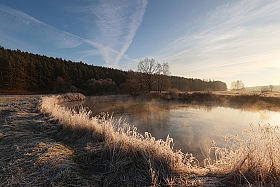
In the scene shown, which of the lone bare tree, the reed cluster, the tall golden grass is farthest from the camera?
the lone bare tree

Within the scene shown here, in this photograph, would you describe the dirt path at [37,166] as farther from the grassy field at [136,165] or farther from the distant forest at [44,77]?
the distant forest at [44,77]

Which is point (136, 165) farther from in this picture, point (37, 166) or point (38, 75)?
point (38, 75)

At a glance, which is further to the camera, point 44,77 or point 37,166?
point 44,77

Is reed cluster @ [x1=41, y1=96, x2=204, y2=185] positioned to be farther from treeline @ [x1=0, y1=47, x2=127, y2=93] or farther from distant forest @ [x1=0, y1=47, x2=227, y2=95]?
treeline @ [x1=0, y1=47, x2=127, y2=93]

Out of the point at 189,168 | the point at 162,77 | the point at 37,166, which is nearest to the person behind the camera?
the point at 37,166

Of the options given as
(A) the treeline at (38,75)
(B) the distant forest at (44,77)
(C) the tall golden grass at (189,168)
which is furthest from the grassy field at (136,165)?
(A) the treeline at (38,75)

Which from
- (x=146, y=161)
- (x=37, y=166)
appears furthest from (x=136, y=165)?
(x=37, y=166)

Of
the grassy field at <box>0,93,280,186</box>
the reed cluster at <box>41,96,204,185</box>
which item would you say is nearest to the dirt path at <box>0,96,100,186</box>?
the grassy field at <box>0,93,280,186</box>

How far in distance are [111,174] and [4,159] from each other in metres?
2.38

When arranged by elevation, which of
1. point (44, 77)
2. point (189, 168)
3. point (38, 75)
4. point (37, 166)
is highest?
A: point (38, 75)

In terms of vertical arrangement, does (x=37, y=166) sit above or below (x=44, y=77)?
below

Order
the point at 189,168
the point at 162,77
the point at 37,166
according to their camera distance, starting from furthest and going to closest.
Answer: the point at 162,77
the point at 189,168
the point at 37,166

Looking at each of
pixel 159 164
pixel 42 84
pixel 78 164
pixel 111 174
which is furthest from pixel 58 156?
pixel 42 84

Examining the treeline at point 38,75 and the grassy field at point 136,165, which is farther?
the treeline at point 38,75
